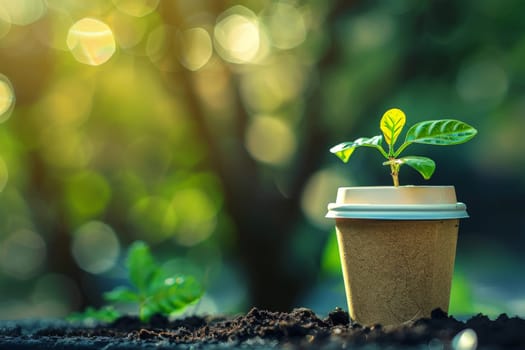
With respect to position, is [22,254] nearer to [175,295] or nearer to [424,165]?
[175,295]

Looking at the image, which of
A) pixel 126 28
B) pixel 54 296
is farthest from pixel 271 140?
pixel 54 296

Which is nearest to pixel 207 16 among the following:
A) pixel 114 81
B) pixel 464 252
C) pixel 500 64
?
pixel 114 81

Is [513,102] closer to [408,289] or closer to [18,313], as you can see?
[408,289]

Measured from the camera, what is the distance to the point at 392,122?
1.45m

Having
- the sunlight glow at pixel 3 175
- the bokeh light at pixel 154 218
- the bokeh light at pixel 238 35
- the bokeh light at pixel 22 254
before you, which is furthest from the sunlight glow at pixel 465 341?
the bokeh light at pixel 22 254

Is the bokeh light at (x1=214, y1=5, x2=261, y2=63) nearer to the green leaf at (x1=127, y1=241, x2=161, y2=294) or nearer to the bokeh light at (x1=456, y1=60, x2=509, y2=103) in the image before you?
the bokeh light at (x1=456, y1=60, x2=509, y2=103)

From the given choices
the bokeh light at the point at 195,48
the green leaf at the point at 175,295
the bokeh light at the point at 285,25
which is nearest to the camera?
the green leaf at the point at 175,295

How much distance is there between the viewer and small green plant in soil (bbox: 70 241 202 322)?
1831 mm

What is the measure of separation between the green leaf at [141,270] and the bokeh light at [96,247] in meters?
1.94

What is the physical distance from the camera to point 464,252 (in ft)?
11.8

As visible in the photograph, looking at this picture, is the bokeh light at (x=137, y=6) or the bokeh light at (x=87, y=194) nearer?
the bokeh light at (x=137, y=6)

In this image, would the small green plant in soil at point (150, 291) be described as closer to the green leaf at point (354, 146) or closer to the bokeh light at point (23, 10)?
the green leaf at point (354, 146)

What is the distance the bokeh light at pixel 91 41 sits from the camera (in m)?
3.21

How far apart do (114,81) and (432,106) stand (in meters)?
1.81
